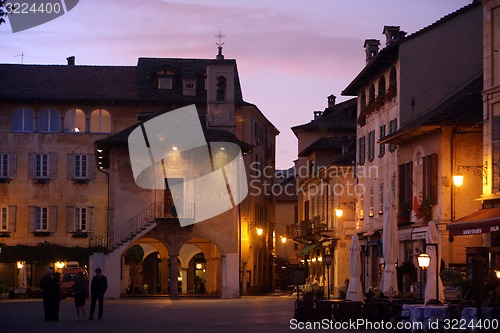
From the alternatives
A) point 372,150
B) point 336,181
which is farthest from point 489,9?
point 336,181

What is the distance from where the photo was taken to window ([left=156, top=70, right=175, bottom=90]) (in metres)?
81.4

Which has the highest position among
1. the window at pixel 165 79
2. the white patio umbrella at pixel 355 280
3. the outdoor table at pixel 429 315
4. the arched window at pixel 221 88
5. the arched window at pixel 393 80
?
the window at pixel 165 79

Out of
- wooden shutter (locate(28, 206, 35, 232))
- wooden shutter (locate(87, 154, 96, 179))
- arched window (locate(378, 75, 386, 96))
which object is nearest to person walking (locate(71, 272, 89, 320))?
arched window (locate(378, 75, 386, 96))

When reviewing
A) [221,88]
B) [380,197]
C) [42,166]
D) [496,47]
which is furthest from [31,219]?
[496,47]

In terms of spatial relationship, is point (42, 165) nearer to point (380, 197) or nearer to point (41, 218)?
point (41, 218)

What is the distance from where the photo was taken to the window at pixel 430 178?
41.6m

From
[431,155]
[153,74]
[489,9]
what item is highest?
[153,74]

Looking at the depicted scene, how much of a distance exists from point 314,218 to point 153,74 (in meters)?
18.8

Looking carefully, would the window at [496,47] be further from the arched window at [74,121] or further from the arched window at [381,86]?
the arched window at [74,121]

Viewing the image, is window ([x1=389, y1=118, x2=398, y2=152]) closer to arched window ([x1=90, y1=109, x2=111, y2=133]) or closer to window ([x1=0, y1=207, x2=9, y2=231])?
arched window ([x1=90, y1=109, x2=111, y2=133])

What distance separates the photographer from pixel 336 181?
65062 millimetres

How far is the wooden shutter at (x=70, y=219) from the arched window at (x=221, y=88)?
556 inches

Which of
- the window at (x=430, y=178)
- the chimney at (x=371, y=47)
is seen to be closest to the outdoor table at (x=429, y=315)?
the window at (x=430, y=178)

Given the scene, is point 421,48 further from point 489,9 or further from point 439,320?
point 439,320
